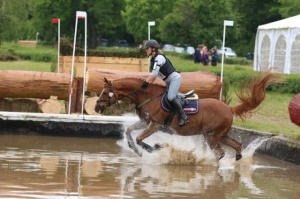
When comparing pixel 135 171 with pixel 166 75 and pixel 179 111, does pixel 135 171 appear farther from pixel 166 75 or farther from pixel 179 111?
pixel 166 75

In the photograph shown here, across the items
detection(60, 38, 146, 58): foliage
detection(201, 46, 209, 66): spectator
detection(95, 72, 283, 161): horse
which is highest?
detection(60, 38, 146, 58): foliage

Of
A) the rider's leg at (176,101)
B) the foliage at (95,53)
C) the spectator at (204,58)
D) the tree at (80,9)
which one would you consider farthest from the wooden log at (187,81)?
the tree at (80,9)

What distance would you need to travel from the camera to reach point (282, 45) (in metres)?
39.4

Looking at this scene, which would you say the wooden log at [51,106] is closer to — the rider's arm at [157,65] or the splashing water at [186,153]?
the splashing water at [186,153]

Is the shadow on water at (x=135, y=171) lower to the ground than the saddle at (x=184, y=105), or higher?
lower

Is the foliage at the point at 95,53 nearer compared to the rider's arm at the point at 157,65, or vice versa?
the rider's arm at the point at 157,65

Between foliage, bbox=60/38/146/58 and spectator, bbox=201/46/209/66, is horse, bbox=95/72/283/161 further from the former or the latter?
spectator, bbox=201/46/209/66

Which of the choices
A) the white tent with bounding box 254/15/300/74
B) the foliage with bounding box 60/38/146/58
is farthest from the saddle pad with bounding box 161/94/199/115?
the white tent with bounding box 254/15/300/74

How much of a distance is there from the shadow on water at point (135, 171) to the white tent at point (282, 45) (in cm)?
2277

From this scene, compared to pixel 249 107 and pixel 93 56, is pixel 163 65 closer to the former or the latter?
pixel 249 107

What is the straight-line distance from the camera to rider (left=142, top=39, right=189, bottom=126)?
13.9 meters

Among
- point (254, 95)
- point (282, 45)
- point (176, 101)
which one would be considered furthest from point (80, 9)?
point (176, 101)

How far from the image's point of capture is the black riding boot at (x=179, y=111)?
45.7ft

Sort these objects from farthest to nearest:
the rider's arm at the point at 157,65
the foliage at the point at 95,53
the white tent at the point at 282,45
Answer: the white tent at the point at 282,45, the foliage at the point at 95,53, the rider's arm at the point at 157,65
